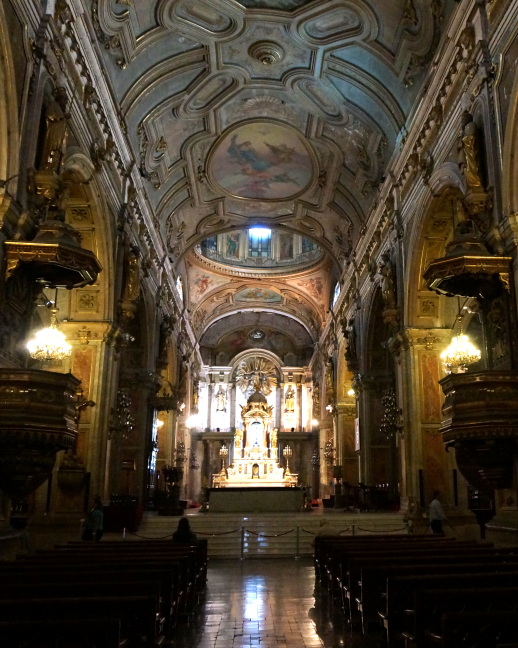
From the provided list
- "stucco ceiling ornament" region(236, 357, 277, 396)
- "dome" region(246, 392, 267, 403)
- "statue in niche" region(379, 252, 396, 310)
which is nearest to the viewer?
"statue in niche" region(379, 252, 396, 310)

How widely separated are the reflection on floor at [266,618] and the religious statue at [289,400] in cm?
2653

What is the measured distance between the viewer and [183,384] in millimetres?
25188

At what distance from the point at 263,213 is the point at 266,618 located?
1872cm

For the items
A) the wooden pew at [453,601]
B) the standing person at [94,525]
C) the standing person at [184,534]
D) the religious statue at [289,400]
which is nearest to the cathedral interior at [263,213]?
the standing person at [94,525]

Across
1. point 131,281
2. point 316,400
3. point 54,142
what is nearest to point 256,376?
point 316,400

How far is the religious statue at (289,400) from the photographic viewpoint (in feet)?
121

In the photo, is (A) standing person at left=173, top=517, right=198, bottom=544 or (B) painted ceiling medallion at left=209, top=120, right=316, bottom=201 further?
→ (B) painted ceiling medallion at left=209, top=120, right=316, bottom=201

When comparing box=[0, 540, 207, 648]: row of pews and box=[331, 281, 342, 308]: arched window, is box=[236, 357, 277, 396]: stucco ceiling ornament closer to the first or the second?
box=[331, 281, 342, 308]: arched window

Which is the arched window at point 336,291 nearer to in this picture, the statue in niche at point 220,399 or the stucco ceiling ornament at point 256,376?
the stucco ceiling ornament at point 256,376

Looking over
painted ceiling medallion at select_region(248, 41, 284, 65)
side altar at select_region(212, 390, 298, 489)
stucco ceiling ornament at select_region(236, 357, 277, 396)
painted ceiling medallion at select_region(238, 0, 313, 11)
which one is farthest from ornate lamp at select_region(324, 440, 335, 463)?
painted ceiling medallion at select_region(238, 0, 313, 11)

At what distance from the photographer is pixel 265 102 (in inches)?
706

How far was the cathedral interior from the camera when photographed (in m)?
8.52

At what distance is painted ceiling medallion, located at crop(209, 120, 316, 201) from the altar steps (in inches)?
445

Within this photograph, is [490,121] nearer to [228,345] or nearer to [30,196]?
[30,196]
